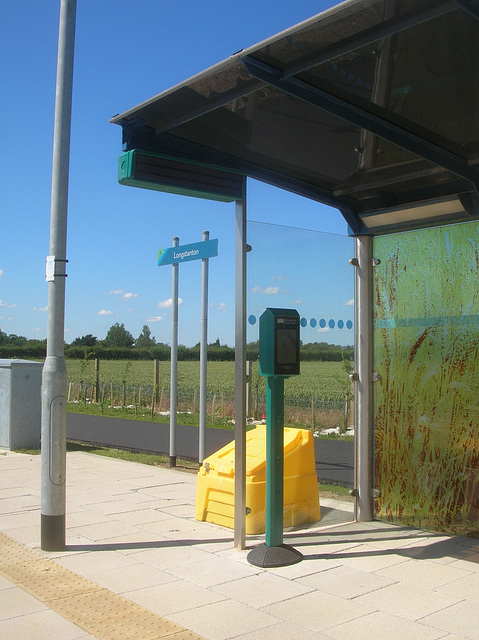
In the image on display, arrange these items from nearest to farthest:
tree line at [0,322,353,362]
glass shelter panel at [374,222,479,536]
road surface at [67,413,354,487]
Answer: glass shelter panel at [374,222,479,536] < road surface at [67,413,354,487] < tree line at [0,322,353,362]

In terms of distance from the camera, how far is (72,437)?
584 inches

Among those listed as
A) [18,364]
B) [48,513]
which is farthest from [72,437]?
[48,513]

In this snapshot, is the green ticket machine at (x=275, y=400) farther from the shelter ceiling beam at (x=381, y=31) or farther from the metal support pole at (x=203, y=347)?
the metal support pole at (x=203, y=347)

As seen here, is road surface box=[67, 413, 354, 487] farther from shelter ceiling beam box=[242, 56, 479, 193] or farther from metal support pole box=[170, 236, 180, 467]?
shelter ceiling beam box=[242, 56, 479, 193]

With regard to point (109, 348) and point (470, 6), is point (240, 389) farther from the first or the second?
point (109, 348)

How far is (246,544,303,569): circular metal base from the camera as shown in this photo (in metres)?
5.04

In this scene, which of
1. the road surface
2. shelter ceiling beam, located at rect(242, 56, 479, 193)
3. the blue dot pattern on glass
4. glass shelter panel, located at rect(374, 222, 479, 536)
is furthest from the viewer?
the road surface

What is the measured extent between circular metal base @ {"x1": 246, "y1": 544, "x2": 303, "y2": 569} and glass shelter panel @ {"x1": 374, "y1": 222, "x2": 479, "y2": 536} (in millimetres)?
1631

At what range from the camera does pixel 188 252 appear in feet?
29.5

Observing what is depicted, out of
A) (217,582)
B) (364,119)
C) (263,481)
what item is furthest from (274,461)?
(364,119)

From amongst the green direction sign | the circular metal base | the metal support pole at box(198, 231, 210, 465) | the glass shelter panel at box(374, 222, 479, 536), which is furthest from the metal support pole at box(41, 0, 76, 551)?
the metal support pole at box(198, 231, 210, 465)

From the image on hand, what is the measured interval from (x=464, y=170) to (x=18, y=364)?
8.28 metres

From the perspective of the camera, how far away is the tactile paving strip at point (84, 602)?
3.80m

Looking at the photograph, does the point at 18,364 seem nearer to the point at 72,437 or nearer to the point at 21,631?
the point at 72,437
